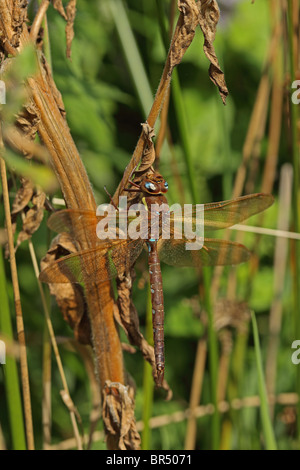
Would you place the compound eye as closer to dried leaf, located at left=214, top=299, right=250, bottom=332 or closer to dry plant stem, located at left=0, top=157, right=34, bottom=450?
dry plant stem, located at left=0, top=157, right=34, bottom=450

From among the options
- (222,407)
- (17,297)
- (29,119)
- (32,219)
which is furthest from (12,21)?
(222,407)

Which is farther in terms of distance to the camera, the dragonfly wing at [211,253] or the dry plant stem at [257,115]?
the dry plant stem at [257,115]

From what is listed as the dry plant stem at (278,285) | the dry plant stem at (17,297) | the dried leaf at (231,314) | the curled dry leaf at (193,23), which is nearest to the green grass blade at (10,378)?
the dry plant stem at (17,297)

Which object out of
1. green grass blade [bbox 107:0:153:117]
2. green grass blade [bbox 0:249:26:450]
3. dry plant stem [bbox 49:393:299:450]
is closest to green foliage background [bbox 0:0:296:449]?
dry plant stem [bbox 49:393:299:450]

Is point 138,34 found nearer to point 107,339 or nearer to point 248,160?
point 248,160

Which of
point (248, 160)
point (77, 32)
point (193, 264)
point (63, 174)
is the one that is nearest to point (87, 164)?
point (77, 32)

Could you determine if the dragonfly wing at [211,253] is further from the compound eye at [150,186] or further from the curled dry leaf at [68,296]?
the curled dry leaf at [68,296]
